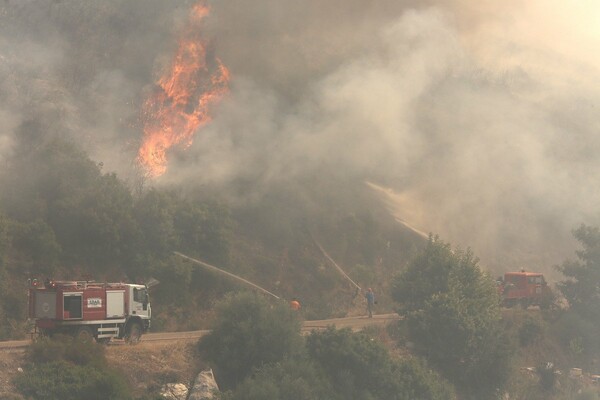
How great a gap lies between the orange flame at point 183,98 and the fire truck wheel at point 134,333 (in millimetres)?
21686

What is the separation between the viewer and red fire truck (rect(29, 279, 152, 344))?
30141 millimetres

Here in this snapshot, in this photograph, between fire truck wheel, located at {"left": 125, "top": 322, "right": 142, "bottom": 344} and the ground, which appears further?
fire truck wheel, located at {"left": 125, "top": 322, "right": 142, "bottom": 344}

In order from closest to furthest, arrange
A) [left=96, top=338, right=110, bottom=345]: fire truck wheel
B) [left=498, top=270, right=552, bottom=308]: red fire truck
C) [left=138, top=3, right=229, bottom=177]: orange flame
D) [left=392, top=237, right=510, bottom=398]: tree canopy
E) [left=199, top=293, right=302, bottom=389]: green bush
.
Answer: [left=96, top=338, right=110, bottom=345]: fire truck wheel → [left=199, top=293, right=302, bottom=389]: green bush → [left=392, top=237, right=510, bottom=398]: tree canopy → [left=498, top=270, right=552, bottom=308]: red fire truck → [left=138, top=3, right=229, bottom=177]: orange flame

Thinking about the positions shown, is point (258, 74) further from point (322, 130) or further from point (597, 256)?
point (597, 256)

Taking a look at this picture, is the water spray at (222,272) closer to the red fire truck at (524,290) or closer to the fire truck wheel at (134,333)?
the red fire truck at (524,290)

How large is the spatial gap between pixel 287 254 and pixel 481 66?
3051cm

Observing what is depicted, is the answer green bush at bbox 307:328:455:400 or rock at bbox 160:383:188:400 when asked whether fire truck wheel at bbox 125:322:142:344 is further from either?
green bush at bbox 307:328:455:400

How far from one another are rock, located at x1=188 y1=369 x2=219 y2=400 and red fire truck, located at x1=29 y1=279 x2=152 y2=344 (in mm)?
3529

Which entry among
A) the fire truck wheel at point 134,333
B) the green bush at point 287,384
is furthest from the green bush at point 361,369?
the fire truck wheel at point 134,333

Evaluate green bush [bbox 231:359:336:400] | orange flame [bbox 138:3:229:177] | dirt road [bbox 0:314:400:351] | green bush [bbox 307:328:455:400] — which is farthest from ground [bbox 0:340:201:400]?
orange flame [bbox 138:3:229:177]

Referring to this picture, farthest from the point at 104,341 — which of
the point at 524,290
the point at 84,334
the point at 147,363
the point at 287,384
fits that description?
the point at 524,290

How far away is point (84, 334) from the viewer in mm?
30109

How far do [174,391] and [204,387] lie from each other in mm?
1129

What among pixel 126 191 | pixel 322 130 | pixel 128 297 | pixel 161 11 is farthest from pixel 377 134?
pixel 128 297
